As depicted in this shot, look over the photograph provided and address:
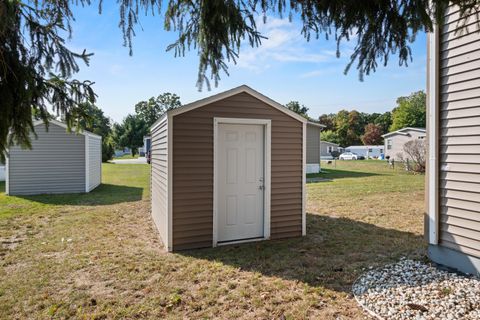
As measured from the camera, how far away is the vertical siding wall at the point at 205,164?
16.2 feet

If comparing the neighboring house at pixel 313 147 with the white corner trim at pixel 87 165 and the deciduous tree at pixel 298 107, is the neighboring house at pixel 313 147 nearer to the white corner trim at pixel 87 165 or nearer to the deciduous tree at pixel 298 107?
the white corner trim at pixel 87 165

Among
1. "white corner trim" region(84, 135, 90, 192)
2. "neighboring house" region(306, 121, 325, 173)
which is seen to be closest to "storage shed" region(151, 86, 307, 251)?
"white corner trim" region(84, 135, 90, 192)

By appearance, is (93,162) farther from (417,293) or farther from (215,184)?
(417,293)

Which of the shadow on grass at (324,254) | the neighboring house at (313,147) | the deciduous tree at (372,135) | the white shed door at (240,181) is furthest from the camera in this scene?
the deciduous tree at (372,135)

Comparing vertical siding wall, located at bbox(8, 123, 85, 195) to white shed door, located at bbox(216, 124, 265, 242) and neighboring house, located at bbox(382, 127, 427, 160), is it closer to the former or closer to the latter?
white shed door, located at bbox(216, 124, 265, 242)

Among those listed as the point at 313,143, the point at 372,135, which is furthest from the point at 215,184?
the point at 372,135

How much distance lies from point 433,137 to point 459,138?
0.33 metres

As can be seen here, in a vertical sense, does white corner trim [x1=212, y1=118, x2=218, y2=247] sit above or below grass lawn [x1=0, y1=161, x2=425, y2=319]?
above

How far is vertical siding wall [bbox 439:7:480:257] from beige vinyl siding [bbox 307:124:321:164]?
13.8 m

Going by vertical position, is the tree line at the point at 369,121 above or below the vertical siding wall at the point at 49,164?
above

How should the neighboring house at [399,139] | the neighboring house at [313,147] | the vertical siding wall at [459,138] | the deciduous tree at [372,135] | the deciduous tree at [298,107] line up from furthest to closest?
the deciduous tree at [298,107]
the deciduous tree at [372,135]
the neighboring house at [399,139]
the neighboring house at [313,147]
the vertical siding wall at [459,138]

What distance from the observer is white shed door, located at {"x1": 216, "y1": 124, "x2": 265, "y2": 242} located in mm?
A: 5289

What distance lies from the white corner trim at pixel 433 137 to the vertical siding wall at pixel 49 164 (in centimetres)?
1045

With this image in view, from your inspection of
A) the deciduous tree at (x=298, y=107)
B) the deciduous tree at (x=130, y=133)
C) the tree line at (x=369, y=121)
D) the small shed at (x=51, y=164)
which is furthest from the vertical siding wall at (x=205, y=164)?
the deciduous tree at (x=298, y=107)
